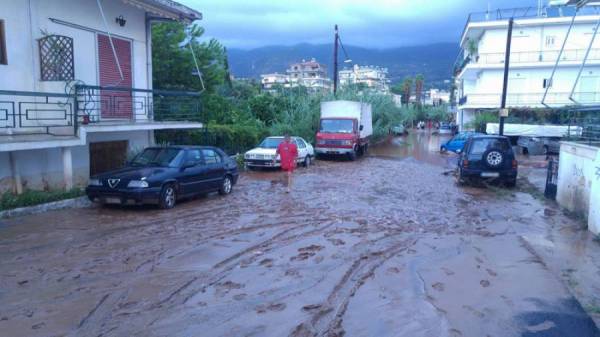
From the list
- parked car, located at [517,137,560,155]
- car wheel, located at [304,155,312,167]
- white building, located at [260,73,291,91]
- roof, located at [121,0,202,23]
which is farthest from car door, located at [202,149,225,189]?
parked car, located at [517,137,560,155]

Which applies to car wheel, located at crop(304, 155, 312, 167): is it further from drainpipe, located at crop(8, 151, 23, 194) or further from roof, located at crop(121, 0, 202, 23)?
drainpipe, located at crop(8, 151, 23, 194)

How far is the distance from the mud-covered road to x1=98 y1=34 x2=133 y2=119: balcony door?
4846mm

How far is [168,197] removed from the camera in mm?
11664

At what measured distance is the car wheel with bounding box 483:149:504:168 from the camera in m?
16.4

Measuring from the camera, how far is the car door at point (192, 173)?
12234 millimetres

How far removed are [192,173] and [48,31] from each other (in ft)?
16.8

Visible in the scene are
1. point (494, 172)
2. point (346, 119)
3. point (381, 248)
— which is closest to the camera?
point (381, 248)

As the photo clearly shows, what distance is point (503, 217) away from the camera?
11789mm

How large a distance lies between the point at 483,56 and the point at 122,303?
147 feet

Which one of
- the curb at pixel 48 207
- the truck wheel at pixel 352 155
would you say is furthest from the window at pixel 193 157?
the truck wheel at pixel 352 155

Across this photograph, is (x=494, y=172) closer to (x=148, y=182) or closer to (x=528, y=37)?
(x=148, y=182)

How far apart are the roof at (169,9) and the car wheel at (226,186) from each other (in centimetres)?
565

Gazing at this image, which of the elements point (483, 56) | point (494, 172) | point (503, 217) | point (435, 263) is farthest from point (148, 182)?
point (483, 56)

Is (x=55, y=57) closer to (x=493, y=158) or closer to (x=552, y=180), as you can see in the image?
(x=493, y=158)
